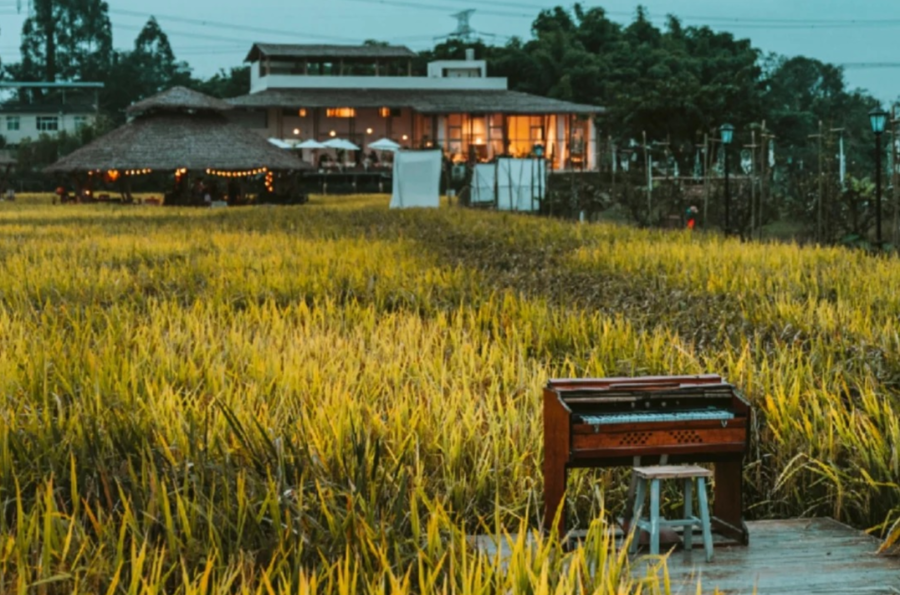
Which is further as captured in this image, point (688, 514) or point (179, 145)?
point (179, 145)

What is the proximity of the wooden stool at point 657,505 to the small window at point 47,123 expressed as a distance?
51.9 m

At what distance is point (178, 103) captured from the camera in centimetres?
3247

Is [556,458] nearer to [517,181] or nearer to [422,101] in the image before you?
[517,181]

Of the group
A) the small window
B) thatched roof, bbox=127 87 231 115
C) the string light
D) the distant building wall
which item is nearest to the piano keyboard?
the string light

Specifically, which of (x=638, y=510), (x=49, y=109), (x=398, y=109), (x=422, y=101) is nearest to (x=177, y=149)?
(x=422, y=101)

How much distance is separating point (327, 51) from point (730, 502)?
144 feet

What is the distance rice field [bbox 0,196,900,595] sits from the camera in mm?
2715

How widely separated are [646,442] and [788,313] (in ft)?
12.1

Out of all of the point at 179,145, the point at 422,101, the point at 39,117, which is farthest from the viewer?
the point at 39,117

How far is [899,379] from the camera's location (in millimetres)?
4820

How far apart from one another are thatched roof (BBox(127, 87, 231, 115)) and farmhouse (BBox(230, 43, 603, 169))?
733 cm

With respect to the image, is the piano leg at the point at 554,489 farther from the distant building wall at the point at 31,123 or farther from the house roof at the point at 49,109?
the distant building wall at the point at 31,123

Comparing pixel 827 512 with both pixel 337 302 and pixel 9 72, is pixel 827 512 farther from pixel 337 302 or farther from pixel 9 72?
pixel 9 72

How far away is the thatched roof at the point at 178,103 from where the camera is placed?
32500 millimetres
